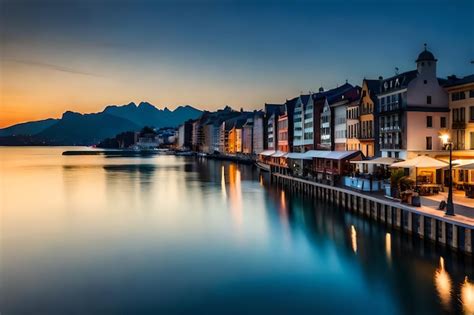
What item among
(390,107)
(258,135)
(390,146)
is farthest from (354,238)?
(258,135)

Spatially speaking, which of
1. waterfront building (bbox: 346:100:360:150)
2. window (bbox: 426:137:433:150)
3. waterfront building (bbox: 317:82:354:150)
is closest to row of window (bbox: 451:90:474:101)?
window (bbox: 426:137:433:150)

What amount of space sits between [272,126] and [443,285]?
345 feet

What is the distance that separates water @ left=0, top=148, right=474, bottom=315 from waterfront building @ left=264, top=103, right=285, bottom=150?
71.0m

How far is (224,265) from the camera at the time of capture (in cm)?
3070

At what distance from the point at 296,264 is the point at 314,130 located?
61.7 m

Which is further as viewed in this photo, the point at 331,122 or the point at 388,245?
the point at 331,122

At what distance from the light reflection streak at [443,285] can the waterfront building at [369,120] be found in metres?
35.9

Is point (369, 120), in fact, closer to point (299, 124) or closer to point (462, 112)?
point (462, 112)

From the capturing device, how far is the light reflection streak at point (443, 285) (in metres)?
22.8

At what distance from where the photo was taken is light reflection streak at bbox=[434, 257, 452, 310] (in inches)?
896

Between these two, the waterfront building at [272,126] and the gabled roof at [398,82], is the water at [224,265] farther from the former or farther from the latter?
the waterfront building at [272,126]

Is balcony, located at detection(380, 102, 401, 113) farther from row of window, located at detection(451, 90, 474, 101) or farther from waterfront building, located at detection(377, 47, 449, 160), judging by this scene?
row of window, located at detection(451, 90, 474, 101)

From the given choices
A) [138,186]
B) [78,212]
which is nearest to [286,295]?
[78,212]

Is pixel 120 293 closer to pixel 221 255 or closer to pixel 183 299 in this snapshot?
pixel 183 299
